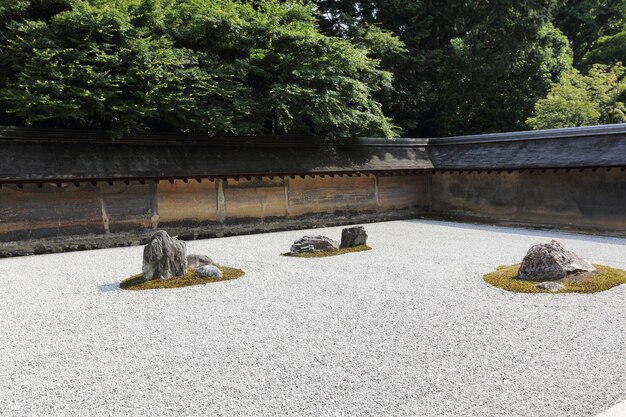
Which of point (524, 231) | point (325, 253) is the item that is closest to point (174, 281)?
point (325, 253)

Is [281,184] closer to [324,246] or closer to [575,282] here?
[324,246]

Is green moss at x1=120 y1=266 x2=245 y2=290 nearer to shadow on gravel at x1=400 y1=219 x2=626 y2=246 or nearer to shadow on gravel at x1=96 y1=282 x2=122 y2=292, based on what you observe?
shadow on gravel at x1=96 y1=282 x2=122 y2=292

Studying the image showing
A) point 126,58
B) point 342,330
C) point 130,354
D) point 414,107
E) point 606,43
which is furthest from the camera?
point 606,43

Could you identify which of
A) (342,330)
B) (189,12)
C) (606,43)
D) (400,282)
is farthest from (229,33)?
(606,43)

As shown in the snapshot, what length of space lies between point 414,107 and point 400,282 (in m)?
19.2

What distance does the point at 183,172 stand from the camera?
1332 centimetres

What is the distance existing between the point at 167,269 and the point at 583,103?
20374 millimetres

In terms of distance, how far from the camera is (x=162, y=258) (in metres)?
8.13

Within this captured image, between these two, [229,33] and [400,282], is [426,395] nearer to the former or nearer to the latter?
[400,282]

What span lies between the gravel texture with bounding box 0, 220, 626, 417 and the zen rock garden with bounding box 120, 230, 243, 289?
35 cm

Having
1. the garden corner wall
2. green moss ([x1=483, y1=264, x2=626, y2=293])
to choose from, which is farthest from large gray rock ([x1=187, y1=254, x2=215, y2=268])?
green moss ([x1=483, y1=264, x2=626, y2=293])

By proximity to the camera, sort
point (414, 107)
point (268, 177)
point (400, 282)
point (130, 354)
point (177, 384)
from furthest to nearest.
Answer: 1. point (414, 107)
2. point (268, 177)
3. point (400, 282)
4. point (130, 354)
5. point (177, 384)

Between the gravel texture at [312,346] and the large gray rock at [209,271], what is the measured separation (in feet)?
1.18

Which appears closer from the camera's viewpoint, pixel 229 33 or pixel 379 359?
pixel 379 359
